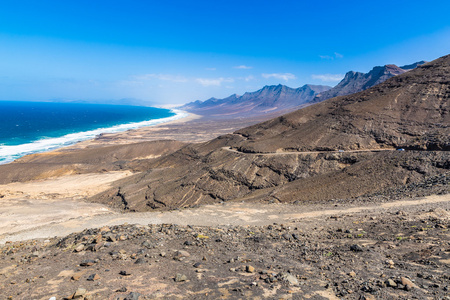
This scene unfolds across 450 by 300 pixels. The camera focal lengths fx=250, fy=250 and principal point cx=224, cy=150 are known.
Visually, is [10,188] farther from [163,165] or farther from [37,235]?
[37,235]

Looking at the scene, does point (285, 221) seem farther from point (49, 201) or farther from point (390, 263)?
point (49, 201)

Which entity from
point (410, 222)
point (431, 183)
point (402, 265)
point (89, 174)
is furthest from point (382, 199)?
point (89, 174)

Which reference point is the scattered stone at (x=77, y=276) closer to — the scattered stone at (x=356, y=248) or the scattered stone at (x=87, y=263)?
the scattered stone at (x=87, y=263)

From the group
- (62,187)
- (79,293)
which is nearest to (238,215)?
(79,293)

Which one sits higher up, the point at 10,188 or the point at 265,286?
the point at 265,286

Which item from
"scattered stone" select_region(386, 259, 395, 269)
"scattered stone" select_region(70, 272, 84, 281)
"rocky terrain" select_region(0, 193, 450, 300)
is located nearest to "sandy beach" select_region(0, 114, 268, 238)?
"rocky terrain" select_region(0, 193, 450, 300)

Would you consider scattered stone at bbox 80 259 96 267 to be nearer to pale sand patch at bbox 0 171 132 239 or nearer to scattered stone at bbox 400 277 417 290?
scattered stone at bbox 400 277 417 290
